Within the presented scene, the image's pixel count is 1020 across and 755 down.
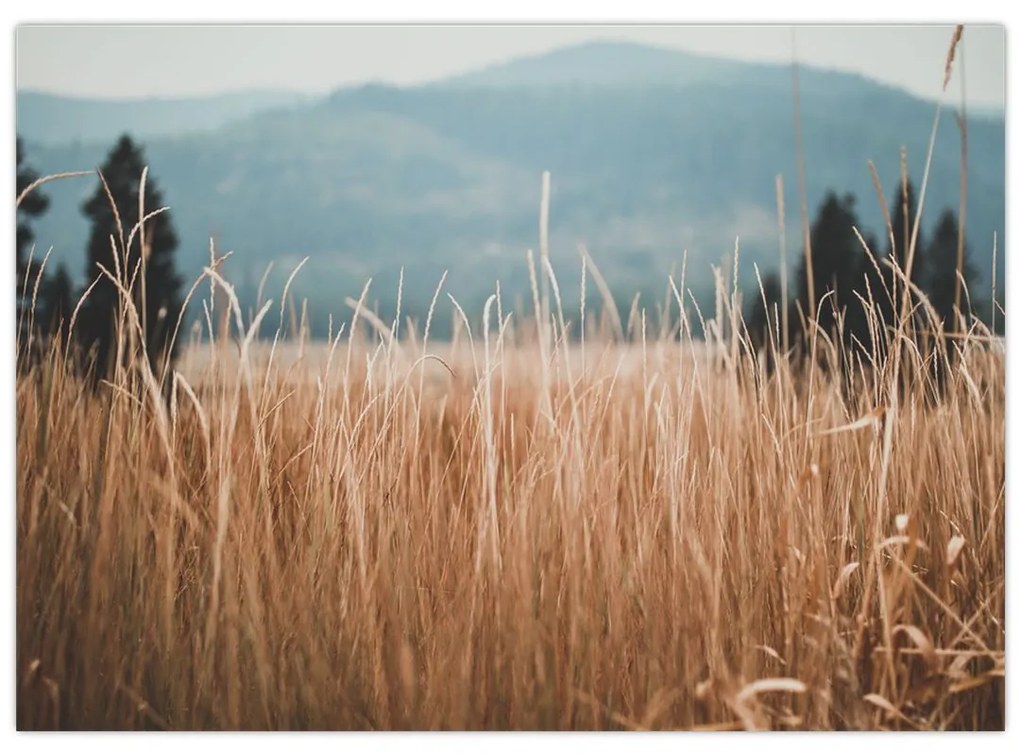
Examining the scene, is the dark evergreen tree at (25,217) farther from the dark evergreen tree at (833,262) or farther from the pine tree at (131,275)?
the dark evergreen tree at (833,262)

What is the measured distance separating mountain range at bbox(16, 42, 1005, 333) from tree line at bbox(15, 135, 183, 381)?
4 centimetres

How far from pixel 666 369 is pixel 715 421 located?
15 cm

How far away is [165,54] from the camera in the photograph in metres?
2.01

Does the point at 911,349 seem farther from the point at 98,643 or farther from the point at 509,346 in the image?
the point at 98,643

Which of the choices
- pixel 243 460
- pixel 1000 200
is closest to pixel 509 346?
pixel 243 460

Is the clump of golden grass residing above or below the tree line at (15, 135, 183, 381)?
below

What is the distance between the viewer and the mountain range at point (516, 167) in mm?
1962

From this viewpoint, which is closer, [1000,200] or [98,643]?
[98,643]

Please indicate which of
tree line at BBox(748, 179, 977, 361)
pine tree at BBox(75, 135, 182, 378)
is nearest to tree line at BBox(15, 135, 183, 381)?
pine tree at BBox(75, 135, 182, 378)

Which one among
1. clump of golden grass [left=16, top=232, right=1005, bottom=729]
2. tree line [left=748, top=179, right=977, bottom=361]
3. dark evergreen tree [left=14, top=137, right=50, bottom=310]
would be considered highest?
dark evergreen tree [left=14, top=137, right=50, bottom=310]

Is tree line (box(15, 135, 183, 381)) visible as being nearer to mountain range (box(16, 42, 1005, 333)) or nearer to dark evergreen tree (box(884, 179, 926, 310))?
mountain range (box(16, 42, 1005, 333))

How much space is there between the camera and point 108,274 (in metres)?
1.93

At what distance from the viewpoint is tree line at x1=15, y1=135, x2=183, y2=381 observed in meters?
1.93

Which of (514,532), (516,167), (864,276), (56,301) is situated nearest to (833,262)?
(864,276)
